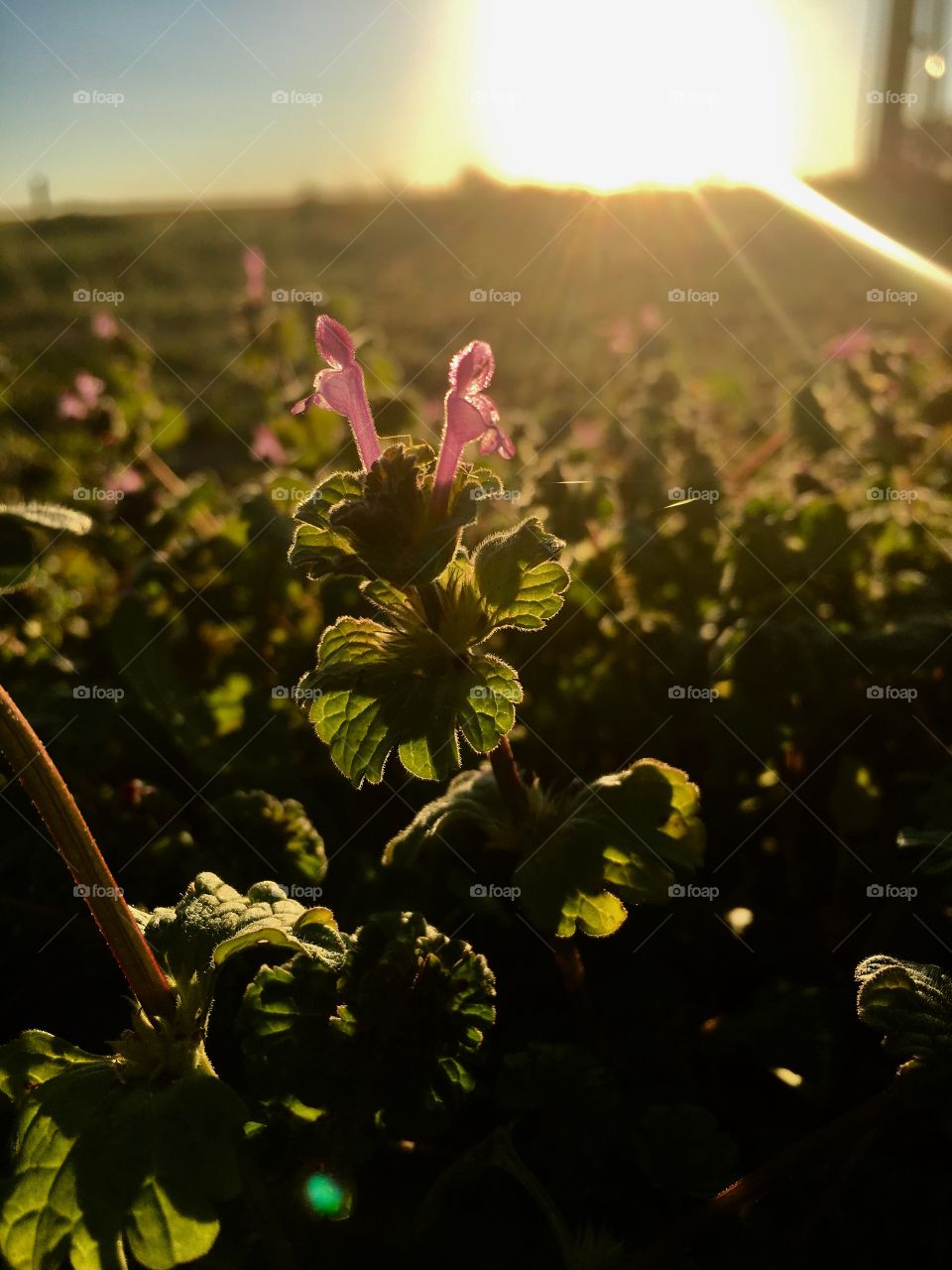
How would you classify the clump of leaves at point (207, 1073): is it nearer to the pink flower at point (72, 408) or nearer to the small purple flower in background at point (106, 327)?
the pink flower at point (72, 408)

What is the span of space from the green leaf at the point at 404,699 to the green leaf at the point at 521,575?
0.25ft

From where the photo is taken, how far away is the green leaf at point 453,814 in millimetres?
1605

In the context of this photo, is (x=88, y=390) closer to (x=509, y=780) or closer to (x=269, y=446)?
(x=269, y=446)

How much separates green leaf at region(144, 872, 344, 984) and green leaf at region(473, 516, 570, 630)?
513mm

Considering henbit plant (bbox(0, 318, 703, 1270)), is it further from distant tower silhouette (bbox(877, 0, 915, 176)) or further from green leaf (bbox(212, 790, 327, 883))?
distant tower silhouette (bbox(877, 0, 915, 176))

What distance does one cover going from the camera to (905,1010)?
140 centimetres

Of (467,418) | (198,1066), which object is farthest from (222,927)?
(467,418)

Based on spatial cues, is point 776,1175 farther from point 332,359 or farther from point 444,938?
point 332,359

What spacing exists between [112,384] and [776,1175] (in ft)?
12.2

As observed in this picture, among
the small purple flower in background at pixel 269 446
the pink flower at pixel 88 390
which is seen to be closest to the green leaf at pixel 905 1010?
the small purple flower in background at pixel 269 446

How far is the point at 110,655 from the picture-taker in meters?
2.99

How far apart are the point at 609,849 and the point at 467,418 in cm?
74

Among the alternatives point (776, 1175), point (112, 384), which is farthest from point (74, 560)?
point (776, 1175)

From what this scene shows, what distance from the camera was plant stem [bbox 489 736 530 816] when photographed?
1598 millimetres
